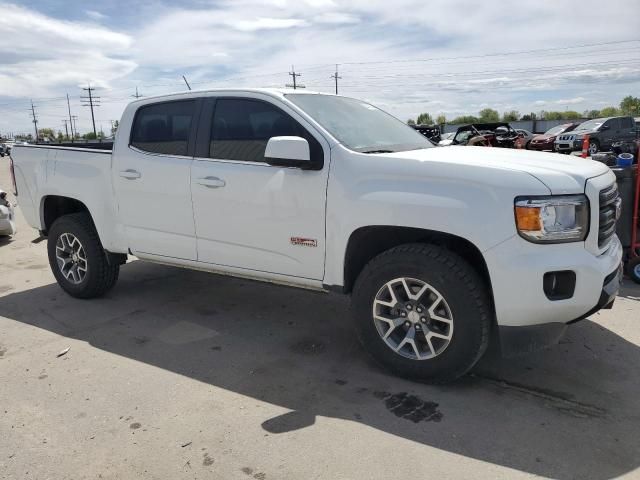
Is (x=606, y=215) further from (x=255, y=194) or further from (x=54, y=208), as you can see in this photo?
(x=54, y=208)

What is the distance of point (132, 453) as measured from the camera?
273 cm

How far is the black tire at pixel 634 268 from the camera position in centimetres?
524

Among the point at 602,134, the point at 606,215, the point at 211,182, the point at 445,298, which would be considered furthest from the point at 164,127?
the point at 602,134

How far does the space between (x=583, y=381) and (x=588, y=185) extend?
1289 mm

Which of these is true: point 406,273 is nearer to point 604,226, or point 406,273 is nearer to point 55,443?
point 604,226

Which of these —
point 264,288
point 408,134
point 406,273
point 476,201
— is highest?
point 408,134

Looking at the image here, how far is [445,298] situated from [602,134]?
71.8ft

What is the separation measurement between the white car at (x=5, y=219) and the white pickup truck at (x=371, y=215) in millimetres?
3988

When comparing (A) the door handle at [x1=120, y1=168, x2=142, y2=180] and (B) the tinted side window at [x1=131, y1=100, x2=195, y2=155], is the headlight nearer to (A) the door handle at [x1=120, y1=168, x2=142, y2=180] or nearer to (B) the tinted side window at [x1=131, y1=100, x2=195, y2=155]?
(B) the tinted side window at [x1=131, y1=100, x2=195, y2=155]

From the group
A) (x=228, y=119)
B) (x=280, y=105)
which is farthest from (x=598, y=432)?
(x=228, y=119)

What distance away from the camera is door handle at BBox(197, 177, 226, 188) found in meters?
3.98

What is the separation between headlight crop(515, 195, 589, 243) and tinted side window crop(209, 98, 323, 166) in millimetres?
1551

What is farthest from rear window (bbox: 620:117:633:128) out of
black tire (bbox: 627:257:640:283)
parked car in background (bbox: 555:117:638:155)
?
black tire (bbox: 627:257:640:283)

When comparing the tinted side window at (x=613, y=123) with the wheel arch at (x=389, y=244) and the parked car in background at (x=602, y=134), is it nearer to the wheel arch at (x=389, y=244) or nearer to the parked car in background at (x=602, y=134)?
the parked car in background at (x=602, y=134)
